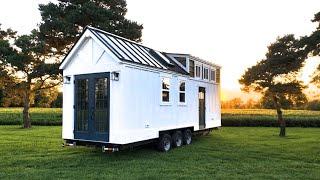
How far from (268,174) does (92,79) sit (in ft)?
22.8

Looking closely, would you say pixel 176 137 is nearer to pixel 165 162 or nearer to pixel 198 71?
pixel 165 162

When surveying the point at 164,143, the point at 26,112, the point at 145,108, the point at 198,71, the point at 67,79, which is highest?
the point at 198,71

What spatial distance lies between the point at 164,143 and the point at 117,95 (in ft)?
12.3

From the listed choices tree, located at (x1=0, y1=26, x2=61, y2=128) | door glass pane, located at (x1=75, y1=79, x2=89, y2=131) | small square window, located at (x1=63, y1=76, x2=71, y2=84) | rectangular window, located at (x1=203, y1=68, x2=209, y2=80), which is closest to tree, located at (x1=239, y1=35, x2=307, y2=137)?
rectangular window, located at (x1=203, y1=68, x2=209, y2=80)

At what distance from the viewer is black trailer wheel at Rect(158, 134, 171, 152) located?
15692 millimetres

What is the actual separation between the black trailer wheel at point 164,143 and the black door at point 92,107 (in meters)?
3.03

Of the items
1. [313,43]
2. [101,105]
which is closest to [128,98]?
[101,105]

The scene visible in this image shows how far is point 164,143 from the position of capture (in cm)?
1588

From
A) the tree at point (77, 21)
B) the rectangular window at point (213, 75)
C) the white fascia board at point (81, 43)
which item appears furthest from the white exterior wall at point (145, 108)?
the tree at point (77, 21)

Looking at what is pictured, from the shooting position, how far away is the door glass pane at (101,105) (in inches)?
533

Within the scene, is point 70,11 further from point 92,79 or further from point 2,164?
point 2,164

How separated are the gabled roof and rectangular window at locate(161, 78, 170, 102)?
55 cm

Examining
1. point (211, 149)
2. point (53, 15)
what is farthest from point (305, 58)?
point (53, 15)

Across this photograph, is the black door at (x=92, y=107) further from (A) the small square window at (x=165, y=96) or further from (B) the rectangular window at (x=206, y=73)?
(B) the rectangular window at (x=206, y=73)
